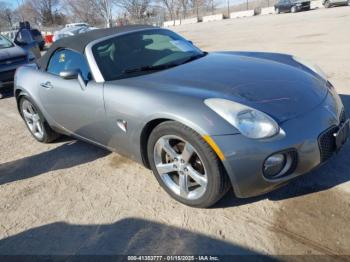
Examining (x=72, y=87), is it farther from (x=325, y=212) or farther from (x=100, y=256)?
(x=325, y=212)

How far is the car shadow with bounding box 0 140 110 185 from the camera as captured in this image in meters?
4.09

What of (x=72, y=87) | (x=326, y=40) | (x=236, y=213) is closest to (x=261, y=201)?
(x=236, y=213)

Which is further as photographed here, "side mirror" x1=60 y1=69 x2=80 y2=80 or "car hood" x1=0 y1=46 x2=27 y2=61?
"car hood" x1=0 y1=46 x2=27 y2=61

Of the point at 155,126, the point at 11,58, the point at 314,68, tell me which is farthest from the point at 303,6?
the point at 155,126

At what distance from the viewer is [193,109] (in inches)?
106

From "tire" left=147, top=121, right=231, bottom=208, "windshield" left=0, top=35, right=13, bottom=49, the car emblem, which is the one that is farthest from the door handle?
"windshield" left=0, top=35, right=13, bottom=49

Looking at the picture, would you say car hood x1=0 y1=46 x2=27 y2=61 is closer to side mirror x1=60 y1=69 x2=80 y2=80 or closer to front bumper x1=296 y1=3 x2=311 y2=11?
side mirror x1=60 y1=69 x2=80 y2=80

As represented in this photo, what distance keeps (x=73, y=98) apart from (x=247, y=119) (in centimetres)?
200

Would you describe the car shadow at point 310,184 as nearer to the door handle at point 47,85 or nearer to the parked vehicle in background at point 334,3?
the door handle at point 47,85

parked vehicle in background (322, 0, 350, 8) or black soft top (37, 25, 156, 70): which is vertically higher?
black soft top (37, 25, 156, 70)

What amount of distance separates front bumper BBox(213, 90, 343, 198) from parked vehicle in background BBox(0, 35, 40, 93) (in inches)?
283

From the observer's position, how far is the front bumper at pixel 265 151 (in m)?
2.49

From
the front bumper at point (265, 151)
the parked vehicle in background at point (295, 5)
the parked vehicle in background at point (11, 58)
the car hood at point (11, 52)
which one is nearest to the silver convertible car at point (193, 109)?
the front bumper at point (265, 151)

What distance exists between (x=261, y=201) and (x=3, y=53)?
7733mm
